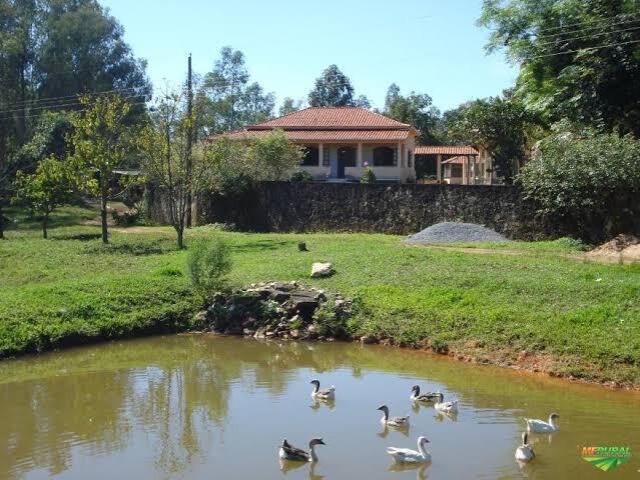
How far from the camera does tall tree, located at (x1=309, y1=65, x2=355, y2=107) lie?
248ft

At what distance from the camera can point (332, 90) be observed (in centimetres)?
7600

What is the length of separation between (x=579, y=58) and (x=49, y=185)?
20870mm

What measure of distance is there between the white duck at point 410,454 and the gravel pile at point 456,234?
17501 millimetres

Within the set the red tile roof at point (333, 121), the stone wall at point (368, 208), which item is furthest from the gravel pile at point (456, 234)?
the red tile roof at point (333, 121)

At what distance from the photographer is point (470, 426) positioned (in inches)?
414

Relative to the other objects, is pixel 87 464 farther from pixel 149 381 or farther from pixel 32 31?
pixel 32 31

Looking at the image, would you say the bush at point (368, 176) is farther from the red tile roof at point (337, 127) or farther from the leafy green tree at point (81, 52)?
the leafy green tree at point (81, 52)

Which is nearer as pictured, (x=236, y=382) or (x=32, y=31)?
(x=236, y=382)

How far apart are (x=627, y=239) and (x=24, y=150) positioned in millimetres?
30861

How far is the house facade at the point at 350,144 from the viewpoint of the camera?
4503 cm

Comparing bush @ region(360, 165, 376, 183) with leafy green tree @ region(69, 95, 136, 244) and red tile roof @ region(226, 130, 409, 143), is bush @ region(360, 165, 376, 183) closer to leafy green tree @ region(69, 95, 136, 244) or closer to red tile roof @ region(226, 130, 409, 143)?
red tile roof @ region(226, 130, 409, 143)

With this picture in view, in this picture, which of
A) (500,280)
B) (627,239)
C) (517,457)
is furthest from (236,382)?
(627,239)

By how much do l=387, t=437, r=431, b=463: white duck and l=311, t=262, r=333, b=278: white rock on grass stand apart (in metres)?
10.2

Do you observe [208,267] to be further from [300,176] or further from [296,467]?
[300,176]
